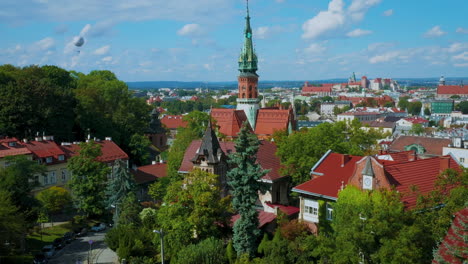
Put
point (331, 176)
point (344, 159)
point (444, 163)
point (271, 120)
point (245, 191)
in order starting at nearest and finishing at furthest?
1. point (245, 191)
2. point (444, 163)
3. point (331, 176)
4. point (344, 159)
5. point (271, 120)

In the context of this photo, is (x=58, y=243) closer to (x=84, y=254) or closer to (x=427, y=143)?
(x=84, y=254)

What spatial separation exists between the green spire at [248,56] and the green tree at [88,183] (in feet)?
132

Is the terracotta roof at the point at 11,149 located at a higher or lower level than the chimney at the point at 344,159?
lower

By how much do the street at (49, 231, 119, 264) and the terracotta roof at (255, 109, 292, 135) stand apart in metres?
38.8

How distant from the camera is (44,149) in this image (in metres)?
50.8

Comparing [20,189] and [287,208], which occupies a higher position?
[20,189]

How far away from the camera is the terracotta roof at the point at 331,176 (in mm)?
32344

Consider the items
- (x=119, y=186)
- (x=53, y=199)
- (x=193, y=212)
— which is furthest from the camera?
(x=53, y=199)

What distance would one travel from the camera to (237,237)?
31328mm

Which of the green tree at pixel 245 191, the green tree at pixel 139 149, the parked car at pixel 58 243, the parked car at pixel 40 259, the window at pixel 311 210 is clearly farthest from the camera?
the green tree at pixel 139 149

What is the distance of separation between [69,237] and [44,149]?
14073mm

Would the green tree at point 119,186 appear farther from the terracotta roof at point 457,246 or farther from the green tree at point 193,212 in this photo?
the terracotta roof at point 457,246

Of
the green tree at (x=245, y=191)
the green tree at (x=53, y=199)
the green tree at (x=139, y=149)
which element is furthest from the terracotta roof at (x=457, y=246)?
the green tree at (x=139, y=149)

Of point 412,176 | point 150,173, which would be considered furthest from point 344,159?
point 150,173
